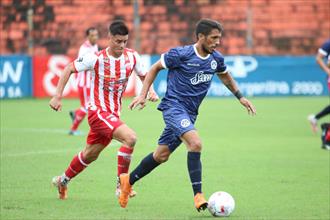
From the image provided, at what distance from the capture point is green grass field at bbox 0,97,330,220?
8.68 metres

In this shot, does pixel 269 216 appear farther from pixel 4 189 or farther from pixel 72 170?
pixel 4 189

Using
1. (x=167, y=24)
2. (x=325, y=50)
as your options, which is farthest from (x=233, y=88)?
(x=167, y=24)

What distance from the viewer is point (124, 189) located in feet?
29.1

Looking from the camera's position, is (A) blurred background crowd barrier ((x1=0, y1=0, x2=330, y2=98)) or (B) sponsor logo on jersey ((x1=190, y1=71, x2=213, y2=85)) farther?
(A) blurred background crowd barrier ((x1=0, y1=0, x2=330, y2=98))

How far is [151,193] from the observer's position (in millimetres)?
9844

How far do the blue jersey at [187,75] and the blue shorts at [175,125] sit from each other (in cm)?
10

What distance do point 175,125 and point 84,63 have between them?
1.45 m

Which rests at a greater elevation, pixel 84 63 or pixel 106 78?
pixel 84 63

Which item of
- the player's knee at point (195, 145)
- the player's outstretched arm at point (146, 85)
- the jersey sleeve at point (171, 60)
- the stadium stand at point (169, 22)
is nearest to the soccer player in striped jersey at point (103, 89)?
the player's outstretched arm at point (146, 85)

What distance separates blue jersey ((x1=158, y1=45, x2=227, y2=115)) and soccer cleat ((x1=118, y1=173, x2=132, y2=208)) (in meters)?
0.89

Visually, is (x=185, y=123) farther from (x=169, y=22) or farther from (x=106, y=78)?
(x=169, y=22)

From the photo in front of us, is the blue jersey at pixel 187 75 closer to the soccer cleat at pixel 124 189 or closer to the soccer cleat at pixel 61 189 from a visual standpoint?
the soccer cleat at pixel 124 189

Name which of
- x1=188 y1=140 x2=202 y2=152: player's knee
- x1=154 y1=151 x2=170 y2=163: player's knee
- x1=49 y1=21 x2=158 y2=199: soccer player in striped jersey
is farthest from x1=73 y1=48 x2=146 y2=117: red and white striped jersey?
x1=188 y1=140 x2=202 y2=152: player's knee

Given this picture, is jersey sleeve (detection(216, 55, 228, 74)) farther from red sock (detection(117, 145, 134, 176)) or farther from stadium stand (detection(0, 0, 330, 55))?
stadium stand (detection(0, 0, 330, 55))
